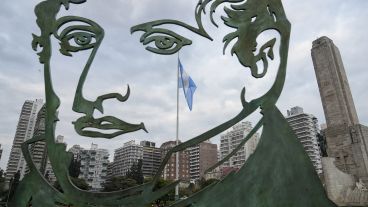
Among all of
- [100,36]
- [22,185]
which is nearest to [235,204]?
[22,185]

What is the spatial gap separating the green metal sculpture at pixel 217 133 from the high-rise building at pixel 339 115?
1722 cm

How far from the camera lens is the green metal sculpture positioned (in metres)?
4.31

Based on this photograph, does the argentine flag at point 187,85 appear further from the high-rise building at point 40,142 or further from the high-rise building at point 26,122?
the high-rise building at point 26,122

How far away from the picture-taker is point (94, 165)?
86.2m

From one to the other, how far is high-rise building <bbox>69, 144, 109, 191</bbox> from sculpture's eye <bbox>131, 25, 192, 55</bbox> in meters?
83.1

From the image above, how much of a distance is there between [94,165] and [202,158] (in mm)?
31264

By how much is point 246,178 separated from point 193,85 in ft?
32.5

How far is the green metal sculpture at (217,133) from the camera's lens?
4.31m

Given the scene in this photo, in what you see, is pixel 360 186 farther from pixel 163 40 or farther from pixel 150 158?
pixel 150 158

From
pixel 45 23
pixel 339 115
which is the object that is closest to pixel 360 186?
pixel 339 115

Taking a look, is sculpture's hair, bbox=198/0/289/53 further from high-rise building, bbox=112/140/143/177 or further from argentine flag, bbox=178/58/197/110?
high-rise building, bbox=112/140/143/177

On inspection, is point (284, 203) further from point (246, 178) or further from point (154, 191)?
point (154, 191)

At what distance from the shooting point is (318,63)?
2266 cm

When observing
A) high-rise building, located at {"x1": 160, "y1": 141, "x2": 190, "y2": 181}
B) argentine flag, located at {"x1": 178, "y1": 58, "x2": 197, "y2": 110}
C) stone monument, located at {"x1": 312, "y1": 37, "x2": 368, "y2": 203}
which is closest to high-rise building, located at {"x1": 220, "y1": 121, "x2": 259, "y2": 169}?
high-rise building, located at {"x1": 160, "y1": 141, "x2": 190, "y2": 181}
